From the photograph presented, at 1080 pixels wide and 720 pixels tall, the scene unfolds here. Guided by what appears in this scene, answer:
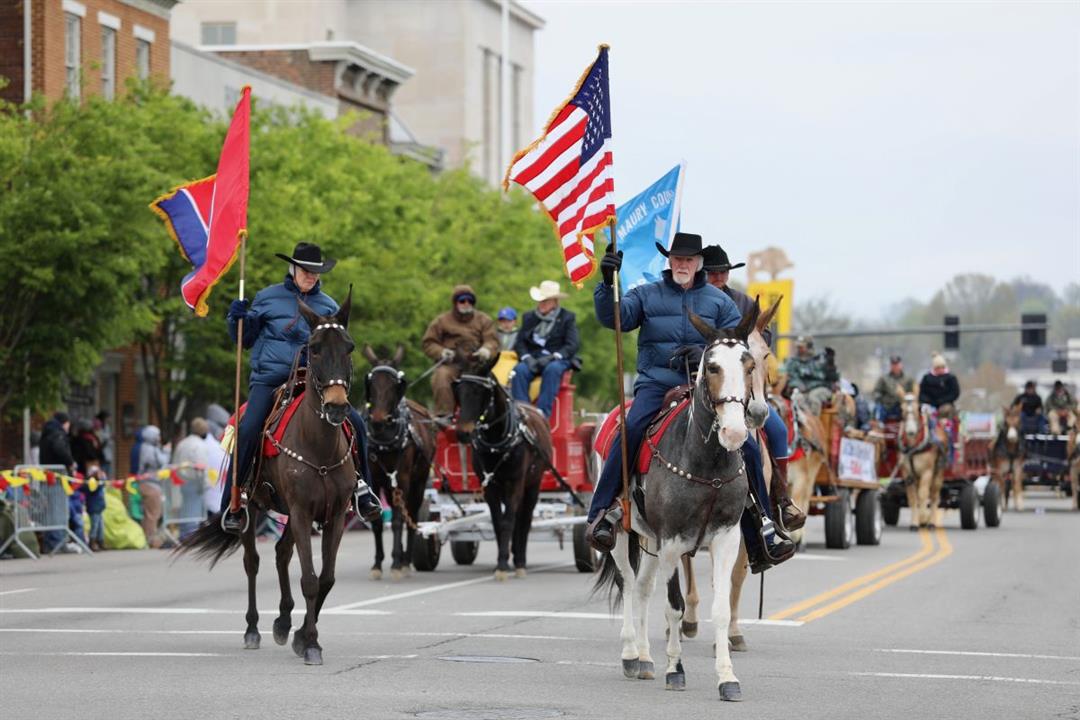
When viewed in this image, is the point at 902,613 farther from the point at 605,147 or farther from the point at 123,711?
the point at 123,711

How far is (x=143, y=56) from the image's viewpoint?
49750 millimetres

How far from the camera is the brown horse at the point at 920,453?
3216 cm

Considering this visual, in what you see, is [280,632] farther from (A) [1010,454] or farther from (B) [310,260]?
(A) [1010,454]

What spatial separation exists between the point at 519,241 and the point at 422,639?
144 ft

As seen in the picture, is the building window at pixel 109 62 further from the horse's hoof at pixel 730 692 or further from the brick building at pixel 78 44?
the horse's hoof at pixel 730 692

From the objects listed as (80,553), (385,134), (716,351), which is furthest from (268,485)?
(385,134)

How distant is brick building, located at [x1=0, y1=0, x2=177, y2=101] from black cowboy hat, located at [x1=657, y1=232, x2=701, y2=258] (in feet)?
95.6

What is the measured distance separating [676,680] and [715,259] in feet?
10.9

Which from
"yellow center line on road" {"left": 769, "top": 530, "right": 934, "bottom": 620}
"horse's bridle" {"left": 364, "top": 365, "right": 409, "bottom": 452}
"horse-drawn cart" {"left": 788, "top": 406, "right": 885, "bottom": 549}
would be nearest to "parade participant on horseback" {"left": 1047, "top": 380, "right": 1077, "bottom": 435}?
"yellow center line on road" {"left": 769, "top": 530, "right": 934, "bottom": 620}

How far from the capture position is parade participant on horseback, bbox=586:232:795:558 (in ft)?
42.8

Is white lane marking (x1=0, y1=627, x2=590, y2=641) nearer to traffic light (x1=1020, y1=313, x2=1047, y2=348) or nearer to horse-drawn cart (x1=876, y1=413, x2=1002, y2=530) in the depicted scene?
horse-drawn cart (x1=876, y1=413, x2=1002, y2=530)

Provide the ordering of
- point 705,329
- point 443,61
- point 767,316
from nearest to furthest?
point 705,329 → point 767,316 → point 443,61

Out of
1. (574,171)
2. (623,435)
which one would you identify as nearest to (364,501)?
(623,435)

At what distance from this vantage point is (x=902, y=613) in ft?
58.6
